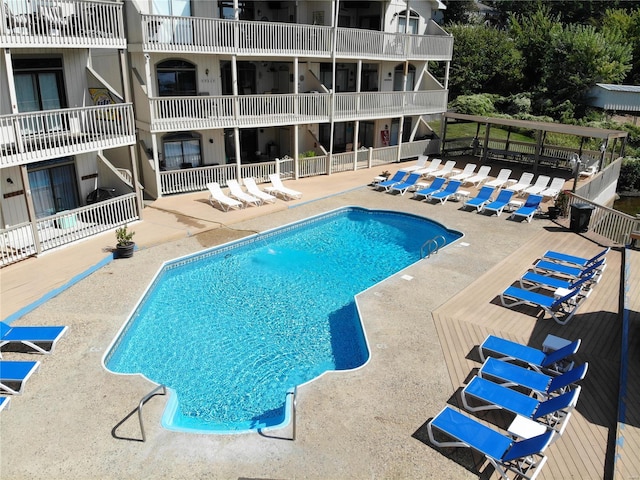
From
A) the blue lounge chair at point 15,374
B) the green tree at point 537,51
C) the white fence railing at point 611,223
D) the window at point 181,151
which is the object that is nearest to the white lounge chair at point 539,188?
the white fence railing at point 611,223

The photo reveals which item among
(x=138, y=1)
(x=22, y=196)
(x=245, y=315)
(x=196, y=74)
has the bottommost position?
(x=245, y=315)

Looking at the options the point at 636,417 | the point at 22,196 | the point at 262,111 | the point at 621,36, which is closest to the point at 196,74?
the point at 262,111

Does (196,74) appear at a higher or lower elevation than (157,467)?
higher

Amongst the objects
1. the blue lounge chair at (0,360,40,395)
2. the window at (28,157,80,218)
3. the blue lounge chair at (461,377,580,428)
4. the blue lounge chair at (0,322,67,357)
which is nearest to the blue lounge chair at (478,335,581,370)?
the blue lounge chair at (461,377,580,428)

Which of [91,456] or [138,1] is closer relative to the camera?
[91,456]

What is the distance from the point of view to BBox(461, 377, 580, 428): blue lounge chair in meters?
7.68

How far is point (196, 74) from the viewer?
21078 mm

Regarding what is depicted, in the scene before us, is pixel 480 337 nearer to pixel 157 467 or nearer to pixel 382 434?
pixel 382 434

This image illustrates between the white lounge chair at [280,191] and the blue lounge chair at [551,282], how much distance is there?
10.3m

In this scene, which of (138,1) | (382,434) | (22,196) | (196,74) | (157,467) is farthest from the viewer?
(196,74)

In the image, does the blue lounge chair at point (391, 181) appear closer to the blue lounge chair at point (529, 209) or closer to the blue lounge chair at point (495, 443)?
the blue lounge chair at point (529, 209)

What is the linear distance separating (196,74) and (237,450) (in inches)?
689

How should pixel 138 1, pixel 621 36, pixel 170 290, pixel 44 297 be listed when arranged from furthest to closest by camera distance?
pixel 621 36 → pixel 138 1 → pixel 170 290 → pixel 44 297

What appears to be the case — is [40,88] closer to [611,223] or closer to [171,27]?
[171,27]
